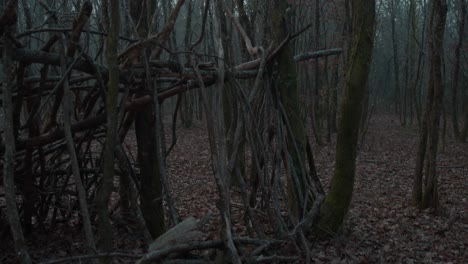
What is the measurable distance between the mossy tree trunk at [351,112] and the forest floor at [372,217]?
1.01ft

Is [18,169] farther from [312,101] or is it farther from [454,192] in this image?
[312,101]

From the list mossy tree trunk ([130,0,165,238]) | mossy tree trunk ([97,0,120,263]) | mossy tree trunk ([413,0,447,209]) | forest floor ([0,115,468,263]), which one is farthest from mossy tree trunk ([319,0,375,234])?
mossy tree trunk ([97,0,120,263])

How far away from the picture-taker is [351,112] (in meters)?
5.06

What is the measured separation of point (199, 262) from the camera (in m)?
3.21

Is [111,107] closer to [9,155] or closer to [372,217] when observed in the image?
[9,155]

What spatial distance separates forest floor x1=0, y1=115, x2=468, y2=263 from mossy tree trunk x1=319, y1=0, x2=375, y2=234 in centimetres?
31

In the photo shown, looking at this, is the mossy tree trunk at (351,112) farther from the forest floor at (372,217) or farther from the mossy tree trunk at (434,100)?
the mossy tree trunk at (434,100)

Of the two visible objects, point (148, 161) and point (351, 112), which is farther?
point (351, 112)

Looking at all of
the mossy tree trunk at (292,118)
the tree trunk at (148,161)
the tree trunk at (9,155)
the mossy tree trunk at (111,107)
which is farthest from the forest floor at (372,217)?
the mossy tree trunk at (111,107)

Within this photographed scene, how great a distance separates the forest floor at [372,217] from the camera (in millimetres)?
4488

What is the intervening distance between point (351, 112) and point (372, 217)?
7.07ft

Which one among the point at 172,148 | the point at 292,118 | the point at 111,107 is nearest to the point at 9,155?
the point at 111,107

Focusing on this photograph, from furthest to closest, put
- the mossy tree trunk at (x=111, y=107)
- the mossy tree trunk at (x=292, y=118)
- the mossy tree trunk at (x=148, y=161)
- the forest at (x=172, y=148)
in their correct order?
the mossy tree trunk at (x=292, y=118)
the mossy tree trunk at (x=148, y=161)
the forest at (x=172, y=148)
the mossy tree trunk at (x=111, y=107)

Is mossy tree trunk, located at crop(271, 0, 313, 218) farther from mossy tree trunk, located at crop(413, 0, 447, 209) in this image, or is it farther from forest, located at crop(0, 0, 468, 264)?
mossy tree trunk, located at crop(413, 0, 447, 209)
